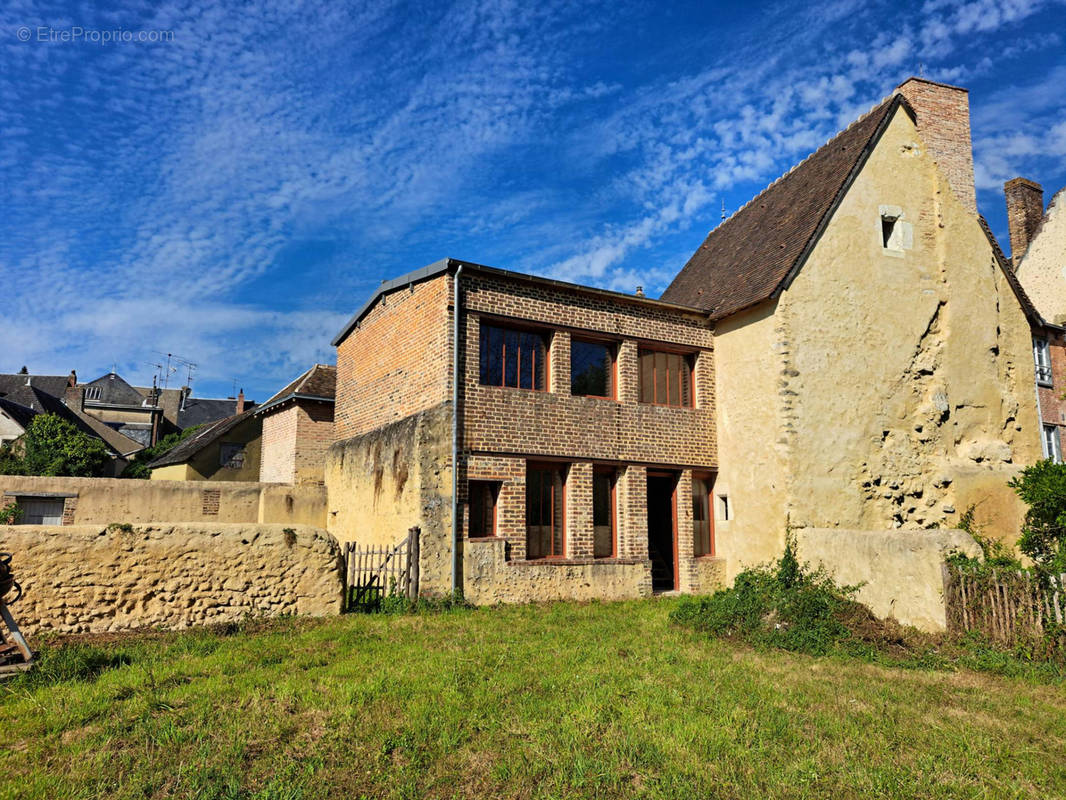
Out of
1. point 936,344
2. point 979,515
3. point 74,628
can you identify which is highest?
point 936,344

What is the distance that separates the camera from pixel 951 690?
7.14 meters

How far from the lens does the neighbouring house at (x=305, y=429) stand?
19.1 m

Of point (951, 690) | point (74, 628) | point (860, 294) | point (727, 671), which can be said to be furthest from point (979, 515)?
point (74, 628)

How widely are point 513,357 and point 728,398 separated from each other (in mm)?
4764

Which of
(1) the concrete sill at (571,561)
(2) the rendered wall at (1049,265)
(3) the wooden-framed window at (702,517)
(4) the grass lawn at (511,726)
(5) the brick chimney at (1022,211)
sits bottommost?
(4) the grass lawn at (511,726)

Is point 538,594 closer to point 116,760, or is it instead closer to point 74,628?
point 74,628

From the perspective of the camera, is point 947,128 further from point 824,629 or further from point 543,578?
point 543,578

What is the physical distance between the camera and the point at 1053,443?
59.9 feet

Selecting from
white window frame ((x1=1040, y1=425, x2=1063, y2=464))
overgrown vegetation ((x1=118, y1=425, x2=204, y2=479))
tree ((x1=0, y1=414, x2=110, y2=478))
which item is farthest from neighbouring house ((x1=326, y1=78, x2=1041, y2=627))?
overgrown vegetation ((x1=118, y1=425, x2=204, y2=479))

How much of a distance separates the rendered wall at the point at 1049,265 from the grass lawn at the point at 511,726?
58.5 ft

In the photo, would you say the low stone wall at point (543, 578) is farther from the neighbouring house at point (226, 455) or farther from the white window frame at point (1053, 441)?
the neighbouring house at point (226, 455)

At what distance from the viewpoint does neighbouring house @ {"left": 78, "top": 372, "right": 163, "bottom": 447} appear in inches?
1748

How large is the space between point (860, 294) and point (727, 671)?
9.07 meters

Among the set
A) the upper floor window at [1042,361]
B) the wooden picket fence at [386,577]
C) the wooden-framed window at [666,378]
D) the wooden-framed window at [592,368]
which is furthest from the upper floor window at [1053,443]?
the wooden picket fence at [386,577]
